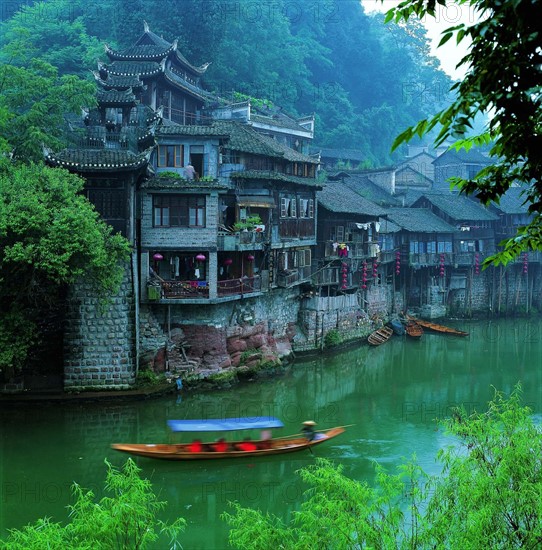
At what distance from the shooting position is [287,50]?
172ft

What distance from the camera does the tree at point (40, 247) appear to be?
18984 mm

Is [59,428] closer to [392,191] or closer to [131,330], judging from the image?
[131,330]

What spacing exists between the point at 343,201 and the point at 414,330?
29.5 feet

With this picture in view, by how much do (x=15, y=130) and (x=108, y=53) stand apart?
9.34 meters

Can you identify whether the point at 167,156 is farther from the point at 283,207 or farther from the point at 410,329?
the point at 410,329

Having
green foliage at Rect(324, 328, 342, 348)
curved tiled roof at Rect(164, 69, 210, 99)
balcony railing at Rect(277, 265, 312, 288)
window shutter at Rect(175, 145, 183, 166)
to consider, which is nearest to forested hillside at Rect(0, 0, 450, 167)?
curved tiled roof at Rect(164, 69, 210, 99)

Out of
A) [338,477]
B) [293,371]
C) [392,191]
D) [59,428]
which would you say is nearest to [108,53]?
[293,371]

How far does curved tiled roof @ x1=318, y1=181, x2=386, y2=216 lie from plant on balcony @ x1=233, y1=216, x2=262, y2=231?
6953mm

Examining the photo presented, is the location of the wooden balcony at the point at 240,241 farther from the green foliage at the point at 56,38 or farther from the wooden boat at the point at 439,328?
the green foliage at the point at 56,38

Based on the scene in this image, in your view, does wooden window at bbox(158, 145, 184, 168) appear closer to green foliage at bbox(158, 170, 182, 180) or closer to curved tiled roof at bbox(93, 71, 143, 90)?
green foliage at bbox(158, 170, 182, 180)

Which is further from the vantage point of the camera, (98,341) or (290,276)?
(290,276)

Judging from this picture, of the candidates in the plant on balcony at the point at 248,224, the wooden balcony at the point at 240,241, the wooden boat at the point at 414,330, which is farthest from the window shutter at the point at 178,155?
the wooden boat at the point at 414,330

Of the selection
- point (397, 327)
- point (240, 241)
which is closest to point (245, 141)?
point (240, 241)

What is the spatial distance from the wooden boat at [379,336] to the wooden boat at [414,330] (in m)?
1.26
